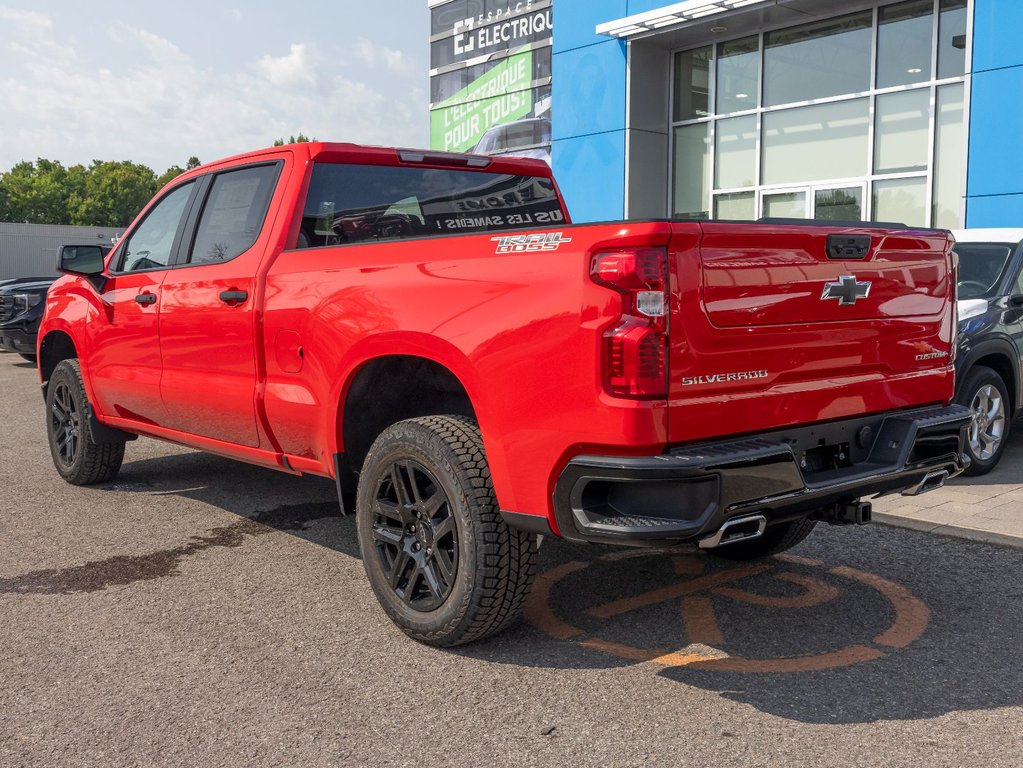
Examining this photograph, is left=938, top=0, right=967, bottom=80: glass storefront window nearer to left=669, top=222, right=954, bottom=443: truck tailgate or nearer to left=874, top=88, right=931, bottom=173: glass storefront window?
left=874, top=88, right=931, bottom=173: glass storefront window

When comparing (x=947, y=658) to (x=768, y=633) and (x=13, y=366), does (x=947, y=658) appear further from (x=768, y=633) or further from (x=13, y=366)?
(x=13, y=366)

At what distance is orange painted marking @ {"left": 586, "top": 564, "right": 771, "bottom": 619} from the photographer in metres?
4.22

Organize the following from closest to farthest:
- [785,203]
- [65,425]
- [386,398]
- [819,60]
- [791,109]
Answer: [386,398], [65,425], [819,60], [791,109], [785,203]

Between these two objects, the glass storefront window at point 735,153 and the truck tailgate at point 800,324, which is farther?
the glass storefront window at point 735,153

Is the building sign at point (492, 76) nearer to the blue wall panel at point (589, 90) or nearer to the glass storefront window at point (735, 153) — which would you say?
the blue wall panel at point (589, 90)

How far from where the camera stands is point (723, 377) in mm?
3244

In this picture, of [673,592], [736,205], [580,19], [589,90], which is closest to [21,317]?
[589,90]

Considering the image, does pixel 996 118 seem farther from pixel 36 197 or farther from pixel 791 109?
pixel 36 197

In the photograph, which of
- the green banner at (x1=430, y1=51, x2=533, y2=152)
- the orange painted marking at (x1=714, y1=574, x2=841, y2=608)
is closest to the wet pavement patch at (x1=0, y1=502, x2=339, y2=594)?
the orange painted marking at (x1=714, y1=574, x2=841, y2=608)

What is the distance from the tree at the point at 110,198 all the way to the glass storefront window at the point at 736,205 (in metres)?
98.4

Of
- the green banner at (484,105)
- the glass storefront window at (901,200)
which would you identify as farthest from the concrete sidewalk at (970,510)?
the green banner at (484,105)

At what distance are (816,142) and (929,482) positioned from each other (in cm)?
1267

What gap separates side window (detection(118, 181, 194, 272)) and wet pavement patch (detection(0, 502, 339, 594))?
1.50m

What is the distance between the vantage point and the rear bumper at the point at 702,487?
121 inches
